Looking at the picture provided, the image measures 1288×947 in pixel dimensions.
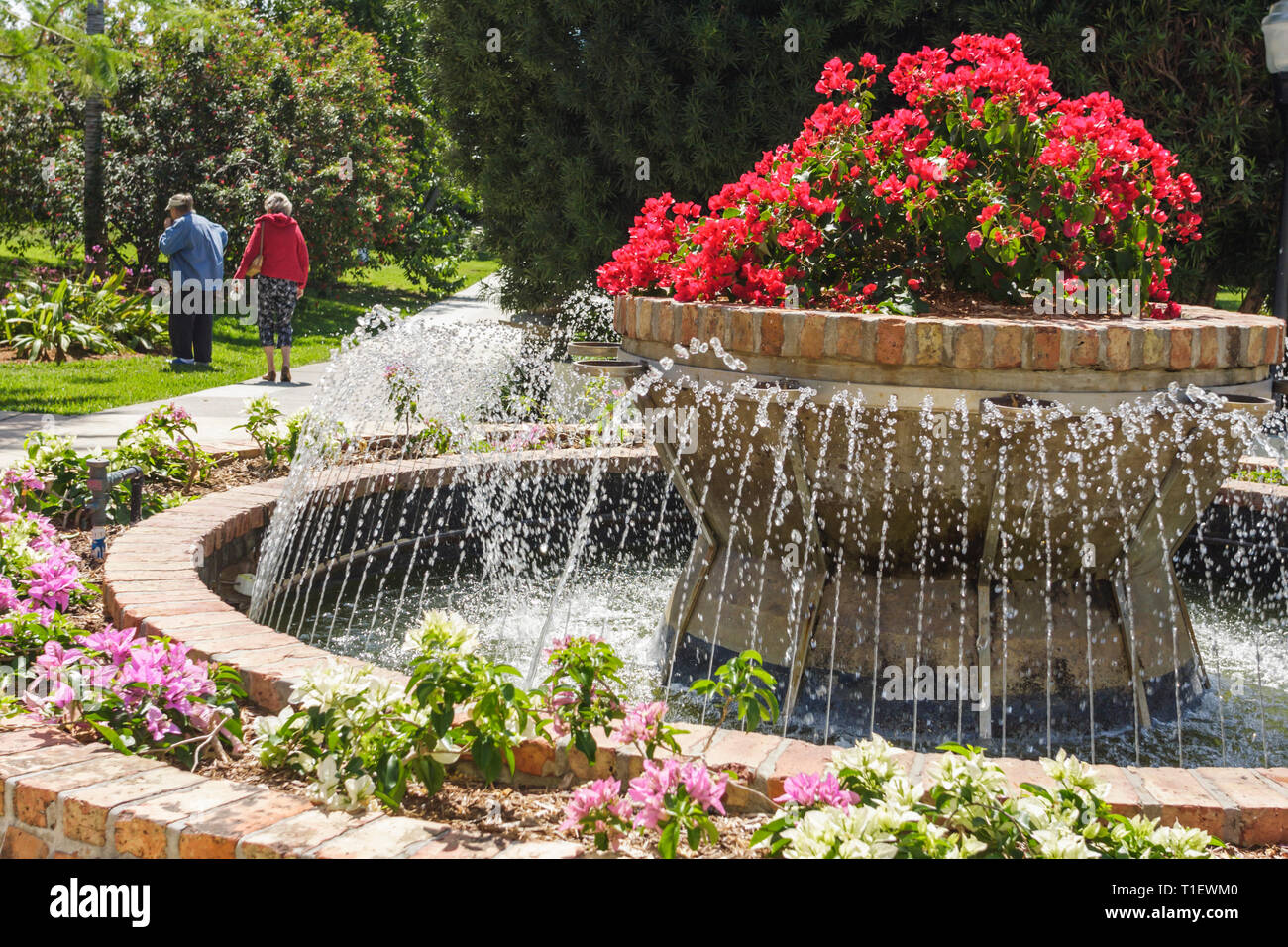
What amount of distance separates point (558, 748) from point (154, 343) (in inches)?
480

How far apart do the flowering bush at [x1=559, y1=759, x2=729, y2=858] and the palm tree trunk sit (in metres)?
13.9

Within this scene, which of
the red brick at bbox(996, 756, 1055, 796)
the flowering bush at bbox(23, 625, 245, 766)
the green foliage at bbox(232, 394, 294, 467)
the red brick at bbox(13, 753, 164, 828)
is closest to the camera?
the red brick at bbox(13, 753, 164, 828)

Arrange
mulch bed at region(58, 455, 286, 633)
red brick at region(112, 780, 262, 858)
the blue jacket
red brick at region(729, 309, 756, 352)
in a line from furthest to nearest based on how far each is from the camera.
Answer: the blue jacket → mulch bed at region(58, 455, 286, 633) → red brick at region(729, 309, 756, 352) → red brick at region(112, 780, 262, 858)

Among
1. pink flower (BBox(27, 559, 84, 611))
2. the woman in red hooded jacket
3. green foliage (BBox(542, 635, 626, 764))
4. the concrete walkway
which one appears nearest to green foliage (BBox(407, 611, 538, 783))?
green foliage (BBox(542, 635, 626, 764))

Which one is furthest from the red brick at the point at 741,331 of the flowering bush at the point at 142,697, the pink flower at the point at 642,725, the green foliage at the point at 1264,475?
the green foliage at the point at 1264,475

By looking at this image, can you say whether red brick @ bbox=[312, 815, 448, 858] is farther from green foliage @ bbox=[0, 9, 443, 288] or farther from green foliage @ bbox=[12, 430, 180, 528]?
green foliage @ bbox=[0, 9, 443, 288]

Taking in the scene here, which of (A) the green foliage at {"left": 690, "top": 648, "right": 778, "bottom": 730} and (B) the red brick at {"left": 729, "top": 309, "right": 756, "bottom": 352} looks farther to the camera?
(B) the red brick at {"left": 729, "top": 309, "right": 756, "bottom": 352}

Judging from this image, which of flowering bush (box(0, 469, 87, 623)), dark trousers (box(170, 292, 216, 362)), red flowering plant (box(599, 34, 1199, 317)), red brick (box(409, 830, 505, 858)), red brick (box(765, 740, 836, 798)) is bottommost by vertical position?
red brick (box(409, 830, 505, 858))

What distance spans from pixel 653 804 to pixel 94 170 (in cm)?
1467

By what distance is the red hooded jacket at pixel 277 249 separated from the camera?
444 inches

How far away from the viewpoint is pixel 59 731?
2.82 meters

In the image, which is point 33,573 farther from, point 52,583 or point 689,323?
point 689,323

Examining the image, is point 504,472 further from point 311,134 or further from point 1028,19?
point 311,134

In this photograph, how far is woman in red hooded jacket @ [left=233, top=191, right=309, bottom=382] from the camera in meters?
11.3
